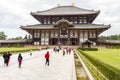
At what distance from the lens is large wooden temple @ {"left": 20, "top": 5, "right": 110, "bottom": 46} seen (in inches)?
3524

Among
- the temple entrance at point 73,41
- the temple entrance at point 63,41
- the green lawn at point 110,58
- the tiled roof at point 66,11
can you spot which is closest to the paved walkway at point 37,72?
the green lawn at point 110,58

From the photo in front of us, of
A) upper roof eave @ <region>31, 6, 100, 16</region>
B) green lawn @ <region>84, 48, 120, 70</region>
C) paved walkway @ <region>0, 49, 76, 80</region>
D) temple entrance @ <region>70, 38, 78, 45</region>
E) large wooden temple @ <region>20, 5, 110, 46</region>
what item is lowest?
paved walkway @ <region>0, 49, 76, 80</region>

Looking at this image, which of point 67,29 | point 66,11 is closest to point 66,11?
point 66,11

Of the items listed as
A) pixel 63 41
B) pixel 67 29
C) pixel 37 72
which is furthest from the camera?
pixel 63 41

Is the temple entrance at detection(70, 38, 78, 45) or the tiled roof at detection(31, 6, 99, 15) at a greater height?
the tiled roof at detection(31, 6, 99, 15)

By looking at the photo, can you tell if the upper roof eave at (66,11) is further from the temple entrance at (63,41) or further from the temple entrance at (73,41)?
the temple entrance at (63,41)

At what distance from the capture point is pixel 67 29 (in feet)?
296

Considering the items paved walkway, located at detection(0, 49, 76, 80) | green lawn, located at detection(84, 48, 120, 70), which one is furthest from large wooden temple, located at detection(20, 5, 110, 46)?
paved walkway, located at detection(0, 49, 76, 80)

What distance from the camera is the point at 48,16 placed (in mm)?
96000

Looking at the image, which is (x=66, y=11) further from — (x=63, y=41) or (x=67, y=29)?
(x=63, y=41)

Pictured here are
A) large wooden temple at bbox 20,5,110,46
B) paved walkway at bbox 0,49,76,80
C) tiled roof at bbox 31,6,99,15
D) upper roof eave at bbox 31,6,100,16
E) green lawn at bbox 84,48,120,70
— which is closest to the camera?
paved walkway at bbox 0,49,76,80

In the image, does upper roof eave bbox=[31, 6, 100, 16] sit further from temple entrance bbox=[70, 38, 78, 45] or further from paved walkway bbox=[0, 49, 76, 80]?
paved walkway bbox=[0, 49, 76, 80]

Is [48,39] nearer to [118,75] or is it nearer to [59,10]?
[59,10]

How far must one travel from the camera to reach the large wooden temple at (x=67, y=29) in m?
89.5
